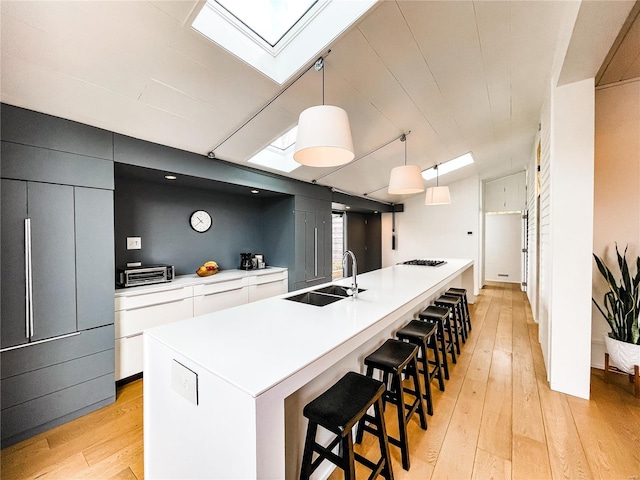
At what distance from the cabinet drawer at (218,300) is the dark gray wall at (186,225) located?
0.64m

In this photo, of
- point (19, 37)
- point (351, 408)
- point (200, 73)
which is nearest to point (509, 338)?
point (351, 408)

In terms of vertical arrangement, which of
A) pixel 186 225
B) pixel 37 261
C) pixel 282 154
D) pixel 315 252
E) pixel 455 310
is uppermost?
pixel 282 154

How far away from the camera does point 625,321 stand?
2182mm

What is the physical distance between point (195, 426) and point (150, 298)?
5.75 feet

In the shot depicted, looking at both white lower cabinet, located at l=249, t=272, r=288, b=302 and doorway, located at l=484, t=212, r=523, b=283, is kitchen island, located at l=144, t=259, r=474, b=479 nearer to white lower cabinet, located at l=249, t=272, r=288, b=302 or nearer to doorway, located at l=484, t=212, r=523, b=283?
white lower cabinet, located at l=249, t=272, r=288, b=302

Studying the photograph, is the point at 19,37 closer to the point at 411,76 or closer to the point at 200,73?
the point at 200,73

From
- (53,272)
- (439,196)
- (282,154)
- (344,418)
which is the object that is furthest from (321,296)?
(439,196)

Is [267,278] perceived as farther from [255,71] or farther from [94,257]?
[255,71]

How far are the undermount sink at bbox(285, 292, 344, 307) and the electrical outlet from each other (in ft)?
6.43

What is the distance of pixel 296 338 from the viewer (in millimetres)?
1250

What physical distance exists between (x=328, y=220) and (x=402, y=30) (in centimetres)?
298

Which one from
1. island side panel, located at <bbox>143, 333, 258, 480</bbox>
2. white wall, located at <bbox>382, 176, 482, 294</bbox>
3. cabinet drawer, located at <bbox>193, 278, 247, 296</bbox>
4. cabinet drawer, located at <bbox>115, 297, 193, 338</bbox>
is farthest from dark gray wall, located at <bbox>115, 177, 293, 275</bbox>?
white wall, located at <bbox>382, 176, 482, 294</bbox>

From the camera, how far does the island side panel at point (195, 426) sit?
2.94 ft

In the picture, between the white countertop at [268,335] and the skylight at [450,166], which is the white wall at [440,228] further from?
the white countertop at [268,335]
